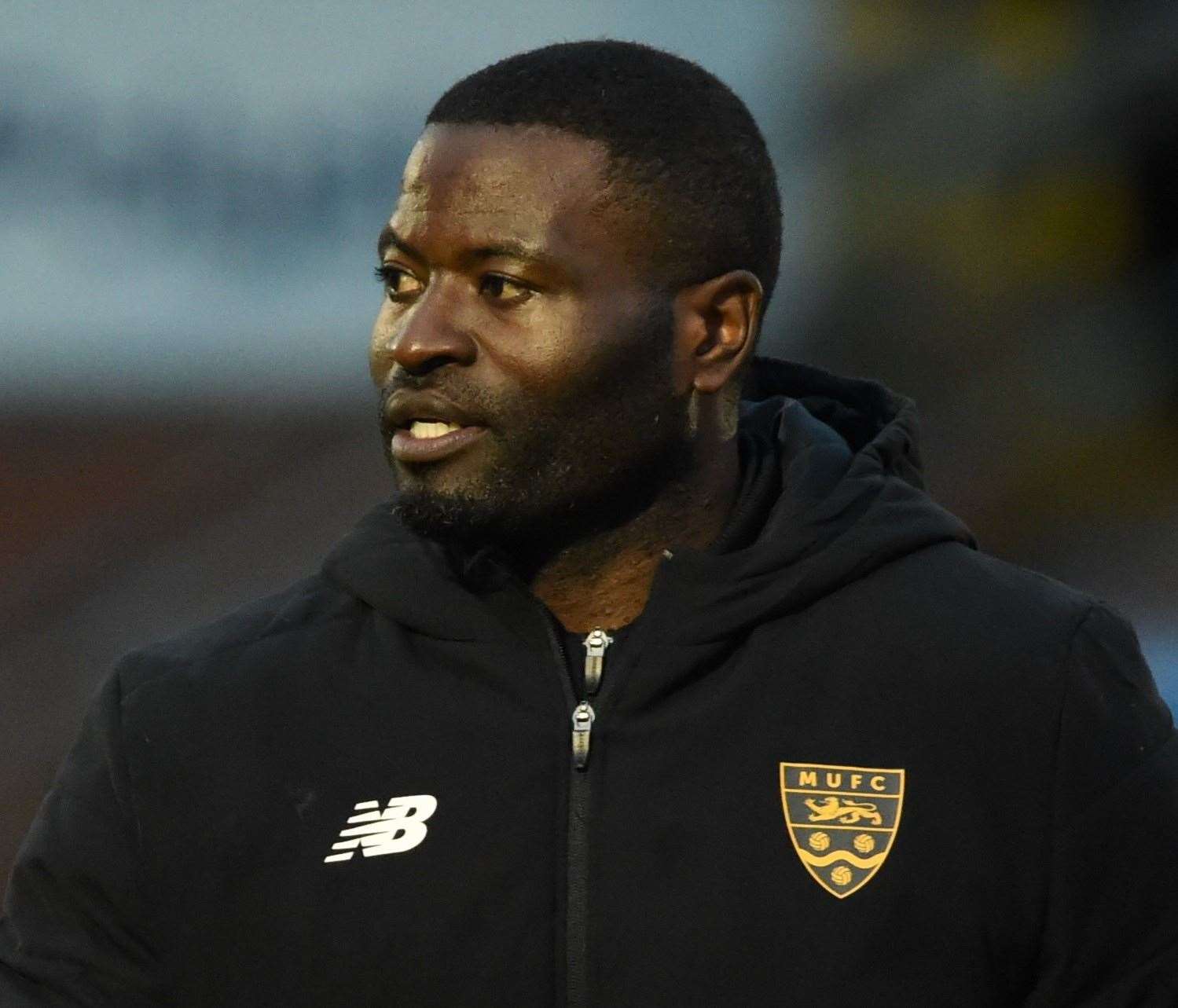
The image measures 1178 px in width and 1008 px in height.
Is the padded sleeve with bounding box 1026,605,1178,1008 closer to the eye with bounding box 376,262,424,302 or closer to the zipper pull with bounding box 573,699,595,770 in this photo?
the zipper pull with bounding box 573,699,595,770

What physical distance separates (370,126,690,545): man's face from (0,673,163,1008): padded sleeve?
498mm

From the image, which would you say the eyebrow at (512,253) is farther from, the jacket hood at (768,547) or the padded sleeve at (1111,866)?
the padded sleeve at (1111,866)

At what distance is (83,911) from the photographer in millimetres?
2703

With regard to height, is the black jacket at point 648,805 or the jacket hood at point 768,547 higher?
the jacket hood at point 768,547

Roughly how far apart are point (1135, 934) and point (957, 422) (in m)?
5.20

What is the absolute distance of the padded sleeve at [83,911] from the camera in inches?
105

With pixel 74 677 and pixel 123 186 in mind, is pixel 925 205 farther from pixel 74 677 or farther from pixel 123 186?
pixel 74 677

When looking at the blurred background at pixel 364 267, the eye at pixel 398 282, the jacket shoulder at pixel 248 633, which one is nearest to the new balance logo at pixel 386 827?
the jacket shoulder at pixel 248 633

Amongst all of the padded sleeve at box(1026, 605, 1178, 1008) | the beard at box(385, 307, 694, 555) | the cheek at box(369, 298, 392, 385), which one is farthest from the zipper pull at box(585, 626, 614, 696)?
the padded sleeve at box(1026, 605, 1178, 1008)

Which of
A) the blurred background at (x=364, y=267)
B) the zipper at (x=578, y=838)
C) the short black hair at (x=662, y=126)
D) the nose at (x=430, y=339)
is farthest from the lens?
the blurred background at (x=364, y=267)

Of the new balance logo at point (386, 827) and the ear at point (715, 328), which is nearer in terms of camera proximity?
the new balance logo at point (386, 827)

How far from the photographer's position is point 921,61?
820cm

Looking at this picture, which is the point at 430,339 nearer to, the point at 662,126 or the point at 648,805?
the point at 662,126

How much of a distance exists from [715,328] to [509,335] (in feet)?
1.08
